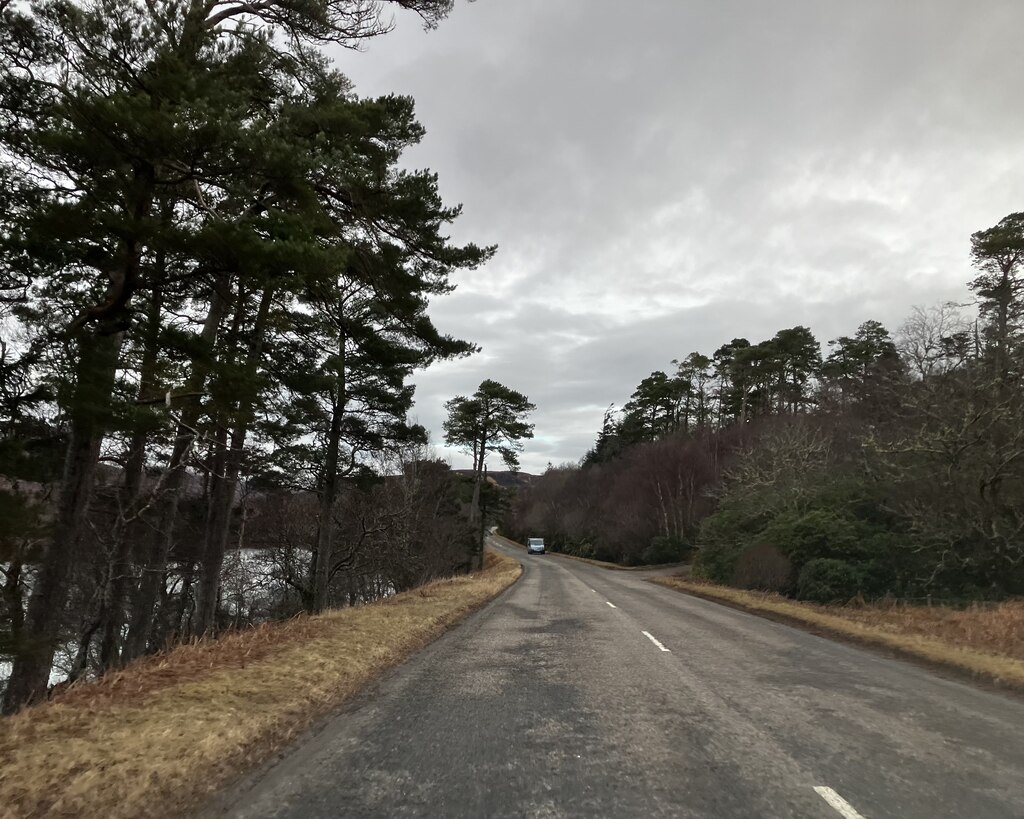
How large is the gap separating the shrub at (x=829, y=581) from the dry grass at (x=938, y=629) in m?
0.73

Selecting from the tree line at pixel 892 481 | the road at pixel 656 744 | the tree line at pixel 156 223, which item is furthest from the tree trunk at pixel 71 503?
the tree line at pixel 892 481

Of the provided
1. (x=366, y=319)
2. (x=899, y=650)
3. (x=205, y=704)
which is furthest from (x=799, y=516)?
(x=205, y=704)

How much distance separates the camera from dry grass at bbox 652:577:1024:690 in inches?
372

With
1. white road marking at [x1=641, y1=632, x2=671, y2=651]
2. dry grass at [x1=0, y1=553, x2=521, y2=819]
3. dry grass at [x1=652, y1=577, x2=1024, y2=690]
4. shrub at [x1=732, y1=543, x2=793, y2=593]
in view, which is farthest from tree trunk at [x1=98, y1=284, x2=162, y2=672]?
shrub at [x1=732, y1=543, x2=793, y2=593]

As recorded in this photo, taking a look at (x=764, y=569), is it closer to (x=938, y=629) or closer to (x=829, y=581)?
(x=829, y=581)

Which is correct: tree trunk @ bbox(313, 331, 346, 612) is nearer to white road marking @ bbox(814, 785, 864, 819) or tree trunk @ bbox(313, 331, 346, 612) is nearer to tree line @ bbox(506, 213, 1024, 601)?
tree line @ bbox(506, 213, 1024, 601)

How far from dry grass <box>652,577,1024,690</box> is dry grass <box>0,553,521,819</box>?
8228mm

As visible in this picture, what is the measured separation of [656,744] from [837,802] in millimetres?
1556

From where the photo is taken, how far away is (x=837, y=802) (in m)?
4.25

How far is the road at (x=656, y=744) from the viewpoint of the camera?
4.27 meters

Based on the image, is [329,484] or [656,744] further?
[329,484]

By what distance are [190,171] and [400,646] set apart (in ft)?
23.9

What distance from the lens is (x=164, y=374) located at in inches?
354

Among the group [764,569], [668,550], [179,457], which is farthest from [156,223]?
[668,550]
